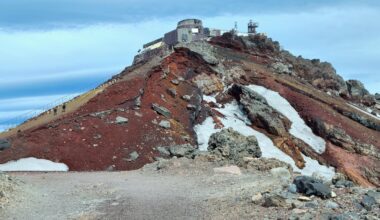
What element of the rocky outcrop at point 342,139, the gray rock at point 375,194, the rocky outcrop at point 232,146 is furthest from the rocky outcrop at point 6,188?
the rocky outcrop at point 342,139

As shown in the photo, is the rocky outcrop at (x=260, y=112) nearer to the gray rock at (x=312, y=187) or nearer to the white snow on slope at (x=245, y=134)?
the white snow on slope at (x=245, y=134)

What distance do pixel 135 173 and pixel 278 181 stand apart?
10.4 meters

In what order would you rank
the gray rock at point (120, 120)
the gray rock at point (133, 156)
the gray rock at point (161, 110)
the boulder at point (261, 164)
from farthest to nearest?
the gray rock at point (161, 110)
the gray rock at point (120, 120)
the gray rock at point (133, 156)
the boulder at point (261, 164)

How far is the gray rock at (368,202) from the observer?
14341 mm

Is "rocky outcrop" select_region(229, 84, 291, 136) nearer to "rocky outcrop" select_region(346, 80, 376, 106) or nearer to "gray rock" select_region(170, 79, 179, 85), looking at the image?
"gray rock" select_region(170, 79, 179, 85)

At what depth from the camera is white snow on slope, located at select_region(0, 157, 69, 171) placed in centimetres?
3375

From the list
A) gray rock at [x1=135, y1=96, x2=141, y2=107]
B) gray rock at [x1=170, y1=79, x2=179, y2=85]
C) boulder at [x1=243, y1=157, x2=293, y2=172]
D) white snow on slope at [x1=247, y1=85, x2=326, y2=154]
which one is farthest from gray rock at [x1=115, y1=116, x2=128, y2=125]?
white snow on slope at [x1=247, y1=85, x2=326, y2=154]

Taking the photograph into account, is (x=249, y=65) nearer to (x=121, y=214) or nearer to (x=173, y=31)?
(x=173, y=31)

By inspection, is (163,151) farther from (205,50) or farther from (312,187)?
(205,50)

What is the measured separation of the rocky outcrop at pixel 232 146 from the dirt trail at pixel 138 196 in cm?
235

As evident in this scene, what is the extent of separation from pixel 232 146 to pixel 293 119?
23.8 metres

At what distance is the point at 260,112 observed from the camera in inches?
1916

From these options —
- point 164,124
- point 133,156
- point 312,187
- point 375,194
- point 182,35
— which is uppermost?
point 182,35

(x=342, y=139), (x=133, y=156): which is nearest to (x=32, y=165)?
(x=133, y=156)
